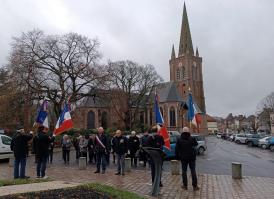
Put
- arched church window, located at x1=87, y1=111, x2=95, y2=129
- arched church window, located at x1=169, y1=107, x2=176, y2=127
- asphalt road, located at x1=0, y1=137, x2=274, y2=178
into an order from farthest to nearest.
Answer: arched church window, located at x1=169, y1=107, x2=176, y2=127 → arched church window, located at x1=87, y1=111, x2=95, y2=129 → asphalt road, located at x1=0, y1=137, x2=274, y2=178

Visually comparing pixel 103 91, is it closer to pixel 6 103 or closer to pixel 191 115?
pixel 6 103

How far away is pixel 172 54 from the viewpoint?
103562 millimetres

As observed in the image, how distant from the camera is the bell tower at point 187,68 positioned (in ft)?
316

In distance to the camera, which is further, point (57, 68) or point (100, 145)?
point (57, 68)

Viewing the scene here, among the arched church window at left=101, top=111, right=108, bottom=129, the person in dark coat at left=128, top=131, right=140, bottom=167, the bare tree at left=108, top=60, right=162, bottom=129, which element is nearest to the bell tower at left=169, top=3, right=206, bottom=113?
the arched church window at left=101, top=111, right=108, bottom=129

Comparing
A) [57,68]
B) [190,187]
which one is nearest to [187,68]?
[57,68]

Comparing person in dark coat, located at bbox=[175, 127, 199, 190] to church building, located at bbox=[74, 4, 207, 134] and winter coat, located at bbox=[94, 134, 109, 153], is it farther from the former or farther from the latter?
church building, located at bbox=[74, 4, 207, 134]

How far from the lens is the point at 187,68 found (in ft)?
316

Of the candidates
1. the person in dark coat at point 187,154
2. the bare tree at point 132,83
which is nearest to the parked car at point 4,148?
the person in dark coat at point 187,154

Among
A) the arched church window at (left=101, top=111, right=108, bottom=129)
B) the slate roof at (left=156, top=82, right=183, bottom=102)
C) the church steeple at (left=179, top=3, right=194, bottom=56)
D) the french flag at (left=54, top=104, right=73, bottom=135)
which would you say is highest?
the church steeple at (left=179, top=3, right=194, bottom=56)

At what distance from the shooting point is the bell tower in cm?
9644

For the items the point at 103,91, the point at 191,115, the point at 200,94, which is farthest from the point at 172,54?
the point at 191,115

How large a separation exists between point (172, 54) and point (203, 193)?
315 feet

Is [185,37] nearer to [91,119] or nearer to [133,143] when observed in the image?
[91,119]
